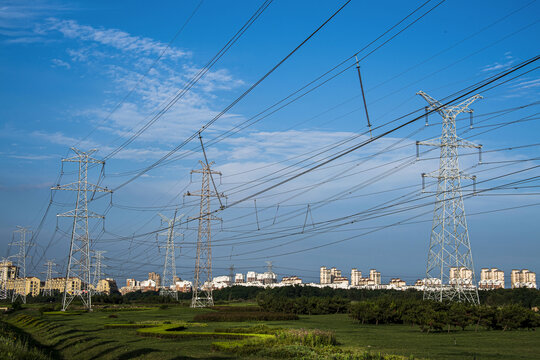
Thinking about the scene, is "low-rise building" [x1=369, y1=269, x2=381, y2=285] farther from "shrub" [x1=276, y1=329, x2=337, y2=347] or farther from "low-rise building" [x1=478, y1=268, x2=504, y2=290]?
"shrub" [x1=276, y1=329, x2=337, y2=347]

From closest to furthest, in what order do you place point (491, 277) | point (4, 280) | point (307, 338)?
point (307, 338)
point (4, 280)
point (491, 277)

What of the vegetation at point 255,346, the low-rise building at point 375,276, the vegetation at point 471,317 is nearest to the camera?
the vegetation at point 255,346

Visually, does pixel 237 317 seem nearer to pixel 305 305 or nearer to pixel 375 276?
pixel 305 305

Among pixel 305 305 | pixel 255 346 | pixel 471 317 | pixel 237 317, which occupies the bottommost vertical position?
pixel 305 305

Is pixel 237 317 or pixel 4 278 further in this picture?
pixel 4 278

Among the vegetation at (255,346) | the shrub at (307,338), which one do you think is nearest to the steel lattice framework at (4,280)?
the vegetation at (255,346)

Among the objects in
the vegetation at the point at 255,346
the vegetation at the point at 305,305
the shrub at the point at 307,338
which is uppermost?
the shrub at the point at 307,338

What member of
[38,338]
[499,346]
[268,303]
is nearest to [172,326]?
[38,338]

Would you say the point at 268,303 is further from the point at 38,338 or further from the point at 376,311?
the point at 38,338

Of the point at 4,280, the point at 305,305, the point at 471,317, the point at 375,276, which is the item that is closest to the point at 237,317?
the point at 305,305

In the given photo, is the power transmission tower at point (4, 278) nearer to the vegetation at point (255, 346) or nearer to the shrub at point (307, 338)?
the vegetation at point (255, 346)

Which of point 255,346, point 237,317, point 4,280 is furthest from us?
point 4,280
